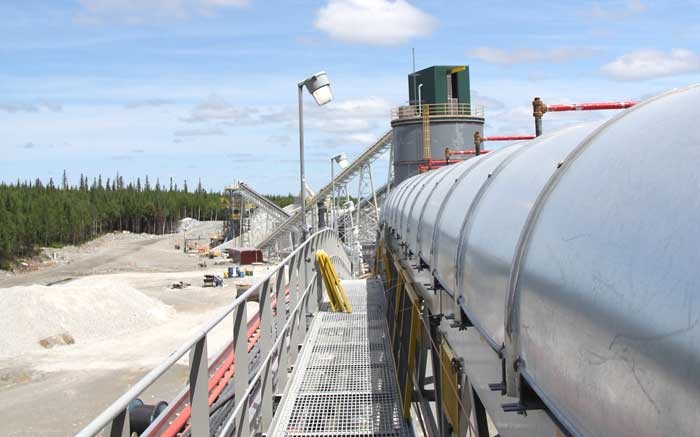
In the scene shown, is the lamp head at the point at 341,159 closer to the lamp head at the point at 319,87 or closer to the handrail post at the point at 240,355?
the lamp head at the point at 319,87

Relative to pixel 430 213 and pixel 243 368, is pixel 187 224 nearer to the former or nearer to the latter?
pixel 430 213

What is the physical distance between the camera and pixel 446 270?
12.8 feet

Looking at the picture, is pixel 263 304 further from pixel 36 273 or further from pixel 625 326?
pixel 36 273

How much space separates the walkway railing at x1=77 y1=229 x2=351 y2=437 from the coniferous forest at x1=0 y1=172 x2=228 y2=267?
77.5 metres

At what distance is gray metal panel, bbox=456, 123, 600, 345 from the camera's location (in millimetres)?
2543

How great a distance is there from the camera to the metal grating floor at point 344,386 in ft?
19.3

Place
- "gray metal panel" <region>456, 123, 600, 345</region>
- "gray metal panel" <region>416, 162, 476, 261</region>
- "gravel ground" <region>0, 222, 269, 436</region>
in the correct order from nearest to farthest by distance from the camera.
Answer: "gray metal panel" <region>456, 123, 600, 345</region>, "gray metal panel" <region>416, 162, 476, 261</region>, "gravel ground" <region>0, 222, 269, 436</region>

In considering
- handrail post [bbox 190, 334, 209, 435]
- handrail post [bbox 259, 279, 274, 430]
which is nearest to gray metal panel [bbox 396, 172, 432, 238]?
handrail post [bbox 259, 279, 274, 430]

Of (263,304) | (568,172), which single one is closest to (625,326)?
(568,172)

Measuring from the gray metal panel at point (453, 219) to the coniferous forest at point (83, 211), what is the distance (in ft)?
266

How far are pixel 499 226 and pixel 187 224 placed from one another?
13405cm

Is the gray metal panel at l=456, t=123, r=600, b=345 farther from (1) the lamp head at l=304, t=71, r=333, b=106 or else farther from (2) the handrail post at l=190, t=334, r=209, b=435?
(1) the lamp head at l=304, t=71, r=333, b=106

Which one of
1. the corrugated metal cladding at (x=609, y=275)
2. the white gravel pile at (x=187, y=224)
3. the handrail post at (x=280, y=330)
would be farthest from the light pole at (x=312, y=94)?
the white gravel pile at (x=187, y=224)

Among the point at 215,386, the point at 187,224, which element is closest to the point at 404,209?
the point at 215,386
